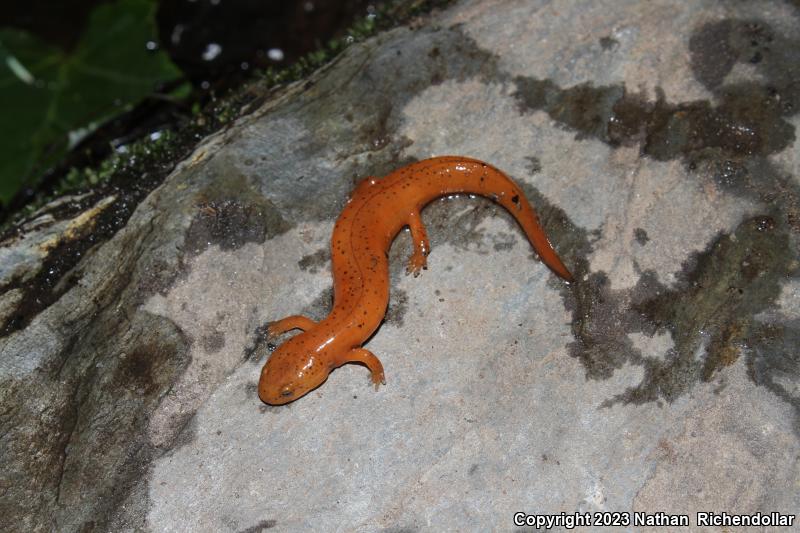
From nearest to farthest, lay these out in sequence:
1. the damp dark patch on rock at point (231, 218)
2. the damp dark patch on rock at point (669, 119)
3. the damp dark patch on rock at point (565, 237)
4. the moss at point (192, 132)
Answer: the damp dark patch on rock at point (565, 237)
the damp dark patch on rock at point (231, 218)
the damp dark patch on rock at point (669, 119)
the moss at point (192, 132)

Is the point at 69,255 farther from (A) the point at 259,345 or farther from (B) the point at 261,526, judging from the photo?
(B) the point at 261,526

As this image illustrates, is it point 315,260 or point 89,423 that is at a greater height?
point 89,423

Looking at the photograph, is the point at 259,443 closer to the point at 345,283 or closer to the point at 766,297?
the point at 345,283

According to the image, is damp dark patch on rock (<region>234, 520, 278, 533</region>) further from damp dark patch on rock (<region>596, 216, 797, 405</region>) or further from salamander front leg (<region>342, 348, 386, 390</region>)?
damp dark patch on rock (<region>596, 216, 797, 405</region>)

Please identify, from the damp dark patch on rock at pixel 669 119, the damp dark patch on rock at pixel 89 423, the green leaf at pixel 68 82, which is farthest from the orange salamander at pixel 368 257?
the green leaf at pixel 68 82

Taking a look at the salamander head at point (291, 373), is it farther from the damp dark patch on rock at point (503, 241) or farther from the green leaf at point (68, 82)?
the green leaf at point (68, 82)

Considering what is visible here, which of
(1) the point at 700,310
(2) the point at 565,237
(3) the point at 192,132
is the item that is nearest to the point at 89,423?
(3) the point at 192,132
